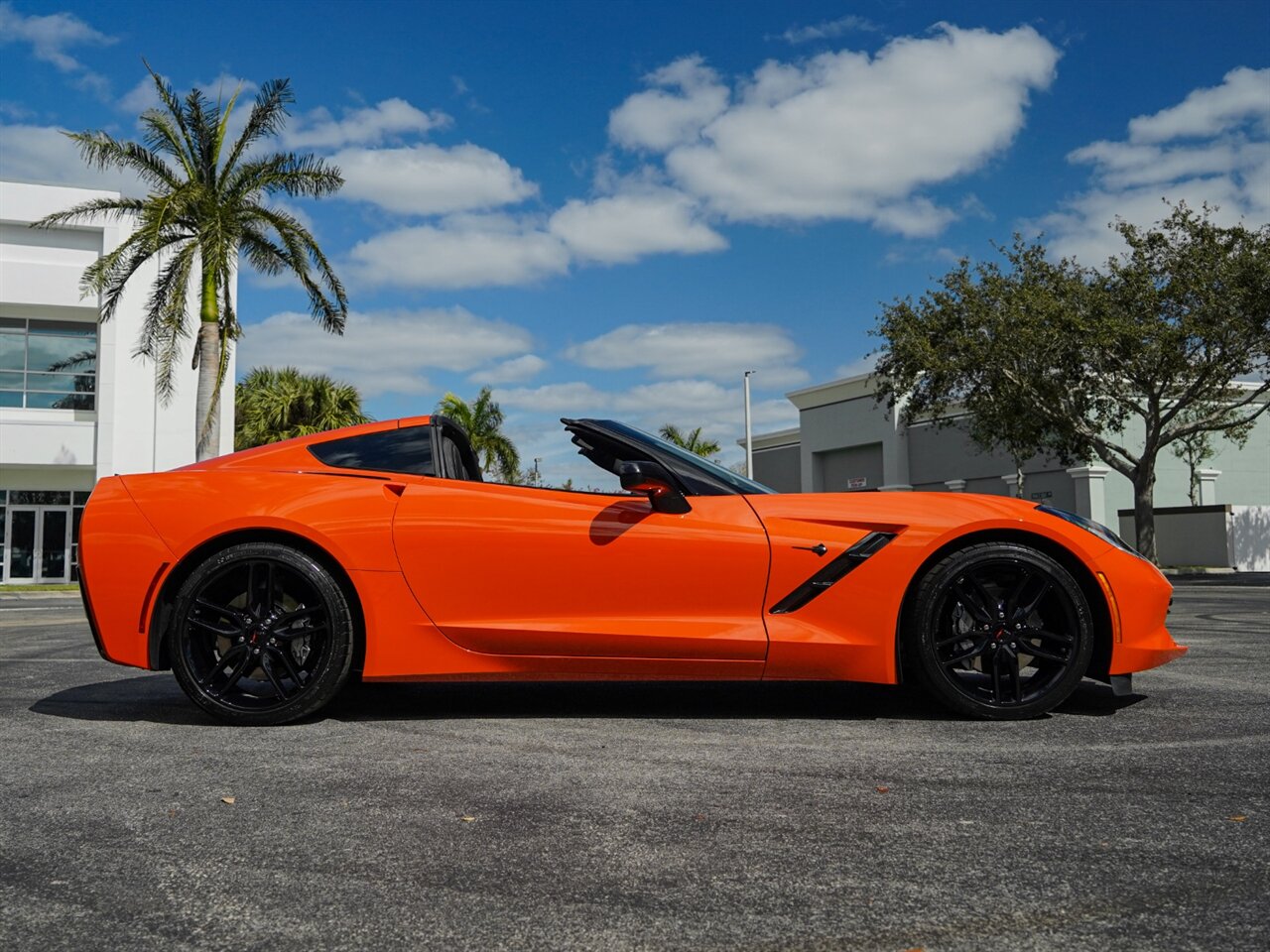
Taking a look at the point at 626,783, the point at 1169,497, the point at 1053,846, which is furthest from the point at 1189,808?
the point at 1169,497

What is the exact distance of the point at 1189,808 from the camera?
2.85 metres

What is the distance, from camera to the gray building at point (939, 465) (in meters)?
36.2

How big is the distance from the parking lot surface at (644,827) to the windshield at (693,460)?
0.94 m

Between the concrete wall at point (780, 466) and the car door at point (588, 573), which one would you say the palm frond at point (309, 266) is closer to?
the car door at point (588, 573)

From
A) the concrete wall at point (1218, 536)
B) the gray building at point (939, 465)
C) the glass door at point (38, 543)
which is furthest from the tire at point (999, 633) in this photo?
the concrete wall at point (1218, 536)

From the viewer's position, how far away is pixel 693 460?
14.8 ft

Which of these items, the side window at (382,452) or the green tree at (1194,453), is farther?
Answer: the green tree at (1194,453)

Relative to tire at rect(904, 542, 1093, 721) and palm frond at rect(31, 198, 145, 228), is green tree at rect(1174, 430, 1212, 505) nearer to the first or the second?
palm frond at rect(31, 198, 145, 228)

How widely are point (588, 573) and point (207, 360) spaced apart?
66.5 feet

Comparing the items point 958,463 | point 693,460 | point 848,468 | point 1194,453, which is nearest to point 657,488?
point 693,460

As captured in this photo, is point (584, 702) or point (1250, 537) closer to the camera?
point (584, 702)

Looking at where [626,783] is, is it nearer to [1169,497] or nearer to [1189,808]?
[1189,808]

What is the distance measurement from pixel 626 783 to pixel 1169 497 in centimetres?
3883

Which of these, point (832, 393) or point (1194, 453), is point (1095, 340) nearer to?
point (1194, 453)
